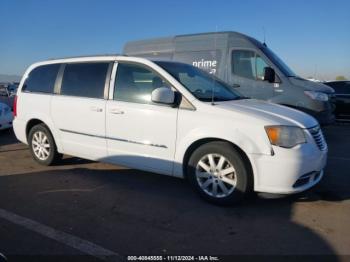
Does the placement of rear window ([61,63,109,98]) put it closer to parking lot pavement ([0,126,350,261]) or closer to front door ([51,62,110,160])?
front door ([51,62,110,160])

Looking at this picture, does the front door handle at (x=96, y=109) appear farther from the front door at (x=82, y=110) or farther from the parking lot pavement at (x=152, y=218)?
the parking lot pavement at (x=152, y=218)

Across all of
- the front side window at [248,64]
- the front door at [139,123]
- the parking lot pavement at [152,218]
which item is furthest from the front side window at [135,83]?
the front side window at [248,64]

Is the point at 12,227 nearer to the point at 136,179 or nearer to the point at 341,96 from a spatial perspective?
the point at 136,179

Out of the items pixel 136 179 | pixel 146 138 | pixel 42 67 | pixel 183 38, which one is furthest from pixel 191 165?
pixel 183 38

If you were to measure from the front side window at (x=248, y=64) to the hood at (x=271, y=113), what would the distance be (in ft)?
11.8

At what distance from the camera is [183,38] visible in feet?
30.4

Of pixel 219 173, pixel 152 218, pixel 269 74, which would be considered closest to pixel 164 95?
pixel 219 173

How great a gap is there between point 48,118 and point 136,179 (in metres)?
1.75

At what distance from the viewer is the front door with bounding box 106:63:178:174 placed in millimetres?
4438

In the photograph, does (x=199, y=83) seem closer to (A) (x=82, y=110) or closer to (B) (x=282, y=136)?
(B) (x=282, y=136)

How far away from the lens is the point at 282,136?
383 centimetres

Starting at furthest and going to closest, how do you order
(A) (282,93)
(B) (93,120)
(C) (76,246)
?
(A) (282,93) < (B) (93,120) < (C) (76,246)

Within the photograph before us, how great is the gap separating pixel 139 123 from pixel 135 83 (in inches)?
23.1

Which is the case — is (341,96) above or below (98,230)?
above
